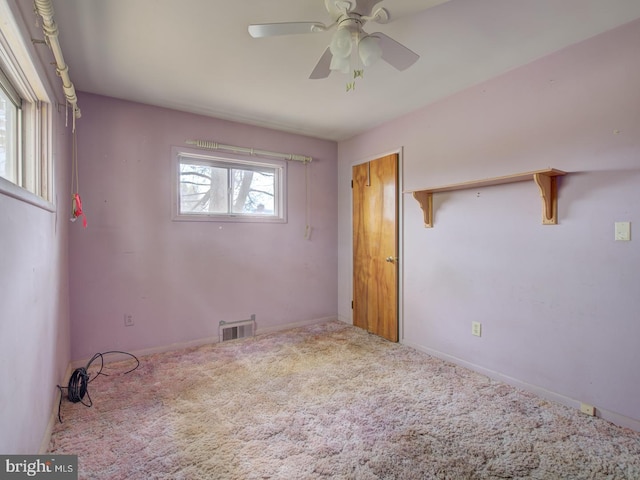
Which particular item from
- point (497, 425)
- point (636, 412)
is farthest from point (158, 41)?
point (636, 412)

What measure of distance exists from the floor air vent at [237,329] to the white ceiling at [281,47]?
7.45 feet

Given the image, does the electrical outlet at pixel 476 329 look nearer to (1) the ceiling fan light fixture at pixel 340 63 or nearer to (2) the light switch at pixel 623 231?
(2) the light switch at pixel 623 231

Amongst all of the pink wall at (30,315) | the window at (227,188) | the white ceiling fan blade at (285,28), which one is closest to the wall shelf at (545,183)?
the white ceiling fan blade at (285,28)

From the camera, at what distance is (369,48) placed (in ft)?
5.13

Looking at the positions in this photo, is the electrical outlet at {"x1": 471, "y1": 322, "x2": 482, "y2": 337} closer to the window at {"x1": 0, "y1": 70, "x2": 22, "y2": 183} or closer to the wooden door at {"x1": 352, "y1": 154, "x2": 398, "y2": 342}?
the wooden door at {"x1": 352, "y1": 154, "x2": 398, "y2": 342}

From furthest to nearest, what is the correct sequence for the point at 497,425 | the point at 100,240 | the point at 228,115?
1. the point at 228,115
2. the point at 100,240
3. the point at 497,425

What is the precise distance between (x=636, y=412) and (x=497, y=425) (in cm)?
79

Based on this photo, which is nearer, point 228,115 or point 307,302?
point 228,115

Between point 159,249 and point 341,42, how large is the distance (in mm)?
2502

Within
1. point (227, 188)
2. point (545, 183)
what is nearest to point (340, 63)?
point (545, 183)

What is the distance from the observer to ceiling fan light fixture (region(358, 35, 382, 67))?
1.55 metres

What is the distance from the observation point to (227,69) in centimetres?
235

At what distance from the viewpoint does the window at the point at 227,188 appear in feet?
10.5

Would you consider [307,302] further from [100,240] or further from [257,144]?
[100,240]
